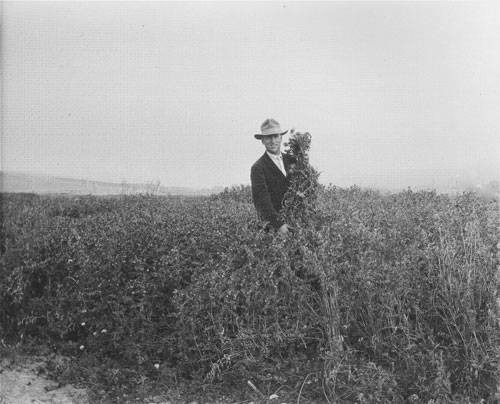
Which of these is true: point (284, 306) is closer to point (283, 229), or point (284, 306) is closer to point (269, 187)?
point (283, 229)

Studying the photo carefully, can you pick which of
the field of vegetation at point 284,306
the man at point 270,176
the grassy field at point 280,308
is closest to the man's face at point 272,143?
the man at point 270,176

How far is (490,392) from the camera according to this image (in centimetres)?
386

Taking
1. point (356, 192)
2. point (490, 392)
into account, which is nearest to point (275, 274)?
point (490, 392)

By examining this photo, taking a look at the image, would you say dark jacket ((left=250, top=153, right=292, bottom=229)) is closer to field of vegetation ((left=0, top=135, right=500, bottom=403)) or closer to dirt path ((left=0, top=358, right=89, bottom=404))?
field of vegetation ((left=0, top=135, right=500, bottom=403))

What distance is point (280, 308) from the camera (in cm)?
441

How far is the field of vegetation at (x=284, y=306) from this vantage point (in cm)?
403

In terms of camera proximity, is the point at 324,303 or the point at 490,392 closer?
the point at 490,392

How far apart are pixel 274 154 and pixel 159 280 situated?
194 centimetres

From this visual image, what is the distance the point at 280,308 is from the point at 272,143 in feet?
6.45

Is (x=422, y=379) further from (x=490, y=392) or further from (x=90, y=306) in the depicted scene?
(x=90, y=306)

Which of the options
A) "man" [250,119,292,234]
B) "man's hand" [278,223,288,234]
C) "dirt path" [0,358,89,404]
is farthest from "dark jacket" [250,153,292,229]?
"dirt path" [0,358,89,404]

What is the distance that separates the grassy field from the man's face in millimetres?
734

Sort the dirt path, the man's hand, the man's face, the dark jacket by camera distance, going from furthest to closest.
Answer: the man's face, the dark jacket, the man's hand, the dirt path

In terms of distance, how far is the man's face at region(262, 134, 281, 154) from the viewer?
17.8ft
